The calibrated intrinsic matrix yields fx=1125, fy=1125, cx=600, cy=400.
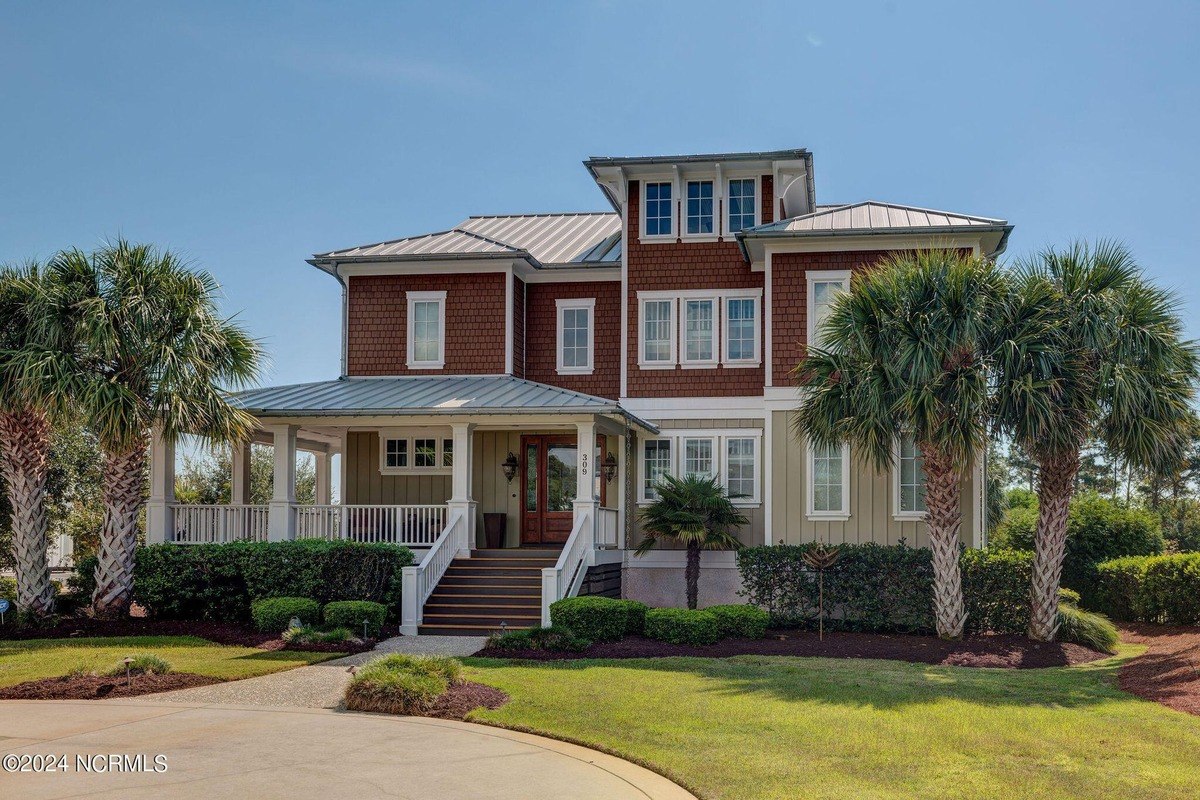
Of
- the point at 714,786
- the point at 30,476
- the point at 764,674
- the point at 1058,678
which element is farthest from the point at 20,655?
the point at 1058,678

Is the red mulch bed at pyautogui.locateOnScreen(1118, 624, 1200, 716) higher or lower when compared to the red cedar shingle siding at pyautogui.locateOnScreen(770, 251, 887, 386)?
lower

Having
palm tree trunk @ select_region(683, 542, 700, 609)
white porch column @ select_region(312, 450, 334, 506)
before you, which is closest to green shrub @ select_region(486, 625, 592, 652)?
palm tree trunk @ select_region(683, 542, 700, 609)

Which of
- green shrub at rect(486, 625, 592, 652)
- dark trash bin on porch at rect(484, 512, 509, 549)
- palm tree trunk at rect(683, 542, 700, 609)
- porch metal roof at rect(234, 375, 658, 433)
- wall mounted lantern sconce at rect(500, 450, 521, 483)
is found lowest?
green shrub at rect(486, 625, 592, 652)

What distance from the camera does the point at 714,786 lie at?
8.30m

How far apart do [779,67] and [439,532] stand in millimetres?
10229

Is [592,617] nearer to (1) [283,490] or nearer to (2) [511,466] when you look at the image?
(1) [283,490]

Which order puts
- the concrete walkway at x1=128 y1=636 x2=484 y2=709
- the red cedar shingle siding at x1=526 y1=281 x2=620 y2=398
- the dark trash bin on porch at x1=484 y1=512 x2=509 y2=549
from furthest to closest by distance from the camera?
the red cedar shingle siding at x1=526 y1=281 x2=620 y2=398 → the dark trash bin on porch at x1=484 y1=512 x2=509 y2=549 → the concrete walkway at x1=128 y1=636 x2=484 y2=709

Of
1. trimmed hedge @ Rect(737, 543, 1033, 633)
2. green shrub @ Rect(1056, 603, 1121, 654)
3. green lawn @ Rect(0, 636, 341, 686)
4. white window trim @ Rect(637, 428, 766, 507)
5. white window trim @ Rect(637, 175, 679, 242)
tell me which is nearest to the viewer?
green lawn @ Rect(0, 636, 341, 686)

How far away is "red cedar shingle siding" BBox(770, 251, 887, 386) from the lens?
827 inches

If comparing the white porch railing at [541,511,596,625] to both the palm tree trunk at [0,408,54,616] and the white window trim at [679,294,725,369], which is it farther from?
the palm tree trunk at [0,408,54,616]

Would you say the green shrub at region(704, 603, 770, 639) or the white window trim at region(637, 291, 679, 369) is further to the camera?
the white window trim at region(637, 291, 679, 369)

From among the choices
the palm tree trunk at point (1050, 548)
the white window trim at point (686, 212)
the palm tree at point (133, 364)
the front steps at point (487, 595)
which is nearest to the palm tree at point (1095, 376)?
the palm tree trunk at point (1050, 548)

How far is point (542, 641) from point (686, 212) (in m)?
10.5

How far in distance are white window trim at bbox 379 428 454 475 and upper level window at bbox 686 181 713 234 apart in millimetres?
6675
